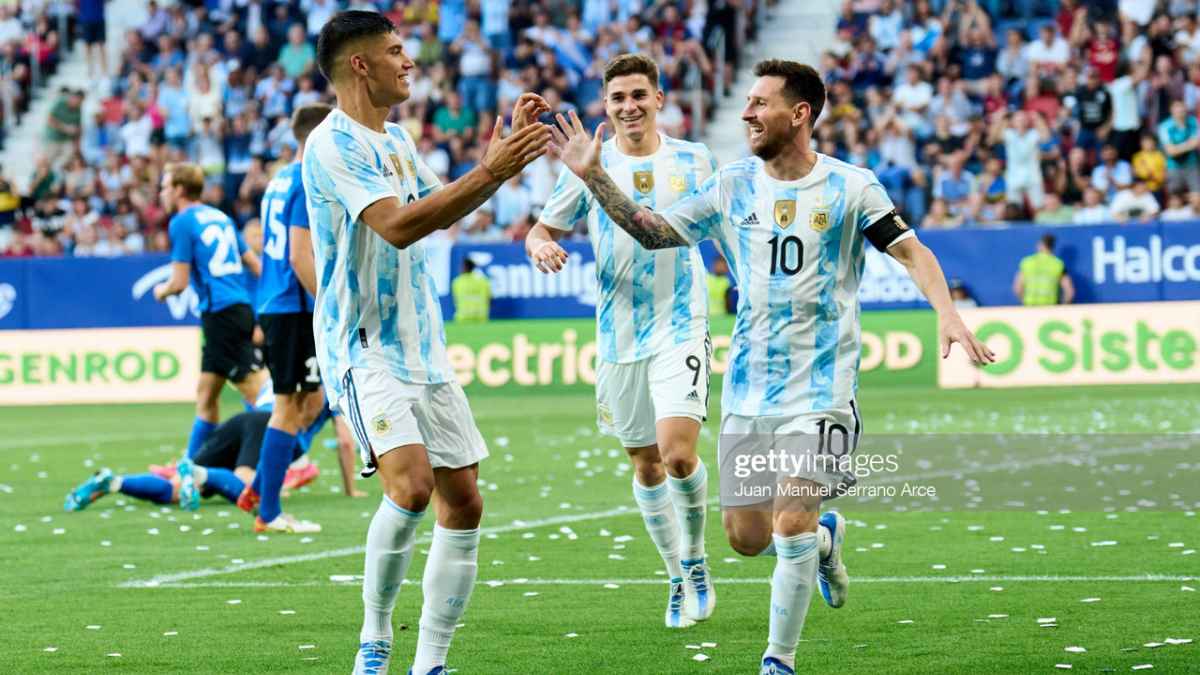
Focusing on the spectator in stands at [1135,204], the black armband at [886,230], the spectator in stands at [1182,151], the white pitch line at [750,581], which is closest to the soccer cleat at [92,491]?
the white pitch line at [750,581]

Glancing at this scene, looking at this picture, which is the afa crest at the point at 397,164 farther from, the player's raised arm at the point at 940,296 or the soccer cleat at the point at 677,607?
the soccer cleat at the point at 677,607

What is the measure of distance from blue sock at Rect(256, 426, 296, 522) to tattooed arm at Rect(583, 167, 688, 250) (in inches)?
159

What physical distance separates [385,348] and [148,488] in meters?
6.13

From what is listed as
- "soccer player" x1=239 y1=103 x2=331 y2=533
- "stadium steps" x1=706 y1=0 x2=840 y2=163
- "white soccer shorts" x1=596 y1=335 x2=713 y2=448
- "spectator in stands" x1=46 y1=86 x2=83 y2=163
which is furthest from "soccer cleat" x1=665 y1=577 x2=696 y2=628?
"spectator in stands" x1=46 y1=86 x2=83 y2=163

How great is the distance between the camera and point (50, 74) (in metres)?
33.3

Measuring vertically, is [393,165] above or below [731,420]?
above

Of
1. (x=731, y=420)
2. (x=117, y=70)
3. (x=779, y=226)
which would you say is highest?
(x=117, y=70)

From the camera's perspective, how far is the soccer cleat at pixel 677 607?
738 centimetres

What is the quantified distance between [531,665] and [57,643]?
183cm

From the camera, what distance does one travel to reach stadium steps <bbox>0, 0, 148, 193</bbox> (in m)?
31.8

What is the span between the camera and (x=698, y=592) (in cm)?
757

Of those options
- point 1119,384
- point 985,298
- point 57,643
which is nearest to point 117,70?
point 985,298

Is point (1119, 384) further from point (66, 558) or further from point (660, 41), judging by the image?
point (66, 558)

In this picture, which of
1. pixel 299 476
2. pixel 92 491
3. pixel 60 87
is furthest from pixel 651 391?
pixel 60 87
